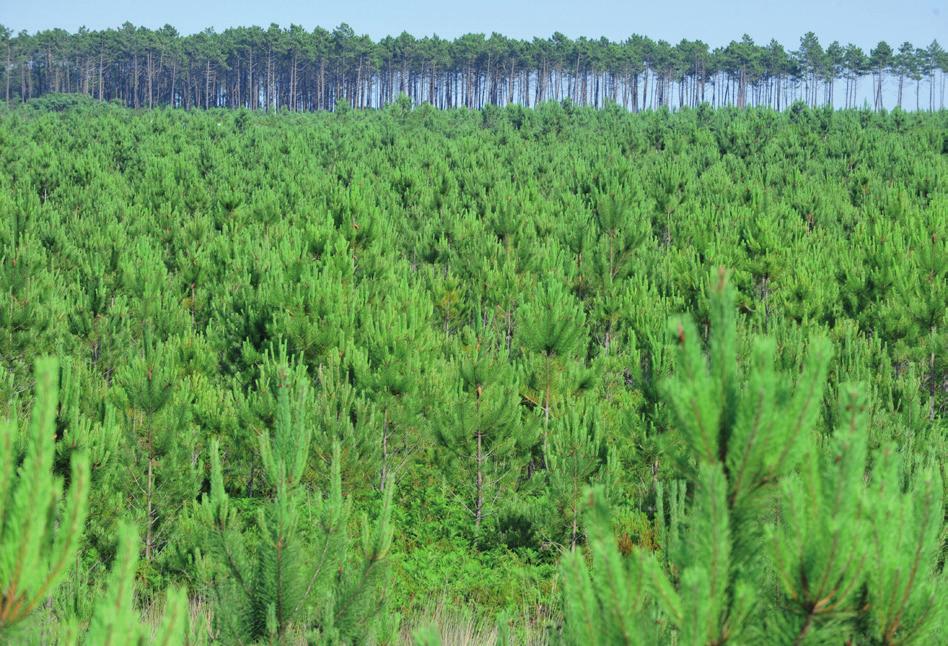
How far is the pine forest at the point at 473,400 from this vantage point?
1.85 metres

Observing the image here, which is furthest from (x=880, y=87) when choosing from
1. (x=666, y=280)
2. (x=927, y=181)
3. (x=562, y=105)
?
(x=666, y=280)

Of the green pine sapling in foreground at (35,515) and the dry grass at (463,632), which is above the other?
the green pine sapling in foreground at (35,515)

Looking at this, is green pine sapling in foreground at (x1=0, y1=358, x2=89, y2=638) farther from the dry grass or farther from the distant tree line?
the distant tree line

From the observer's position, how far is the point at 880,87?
286ft

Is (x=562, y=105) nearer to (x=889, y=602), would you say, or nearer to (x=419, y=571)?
(x=419, y=571)

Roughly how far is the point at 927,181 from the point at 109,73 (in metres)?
102

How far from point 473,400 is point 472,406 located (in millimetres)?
69

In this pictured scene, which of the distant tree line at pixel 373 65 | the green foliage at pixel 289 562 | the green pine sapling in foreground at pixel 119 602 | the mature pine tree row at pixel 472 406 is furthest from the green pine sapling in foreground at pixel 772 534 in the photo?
the distant tree line at pixel 373 65

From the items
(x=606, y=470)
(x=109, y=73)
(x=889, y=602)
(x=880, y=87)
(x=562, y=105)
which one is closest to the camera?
(x=889, y=602)

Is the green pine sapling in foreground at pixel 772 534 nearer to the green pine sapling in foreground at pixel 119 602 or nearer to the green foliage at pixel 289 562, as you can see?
the green pine sapling in foreground at pixel 119 602

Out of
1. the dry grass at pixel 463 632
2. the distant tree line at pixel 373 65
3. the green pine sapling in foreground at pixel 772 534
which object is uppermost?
the distant tree line at pixel 373 65

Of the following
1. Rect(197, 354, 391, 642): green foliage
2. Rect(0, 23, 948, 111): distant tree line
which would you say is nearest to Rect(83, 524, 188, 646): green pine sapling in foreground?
Rect(197, 354, 391, 642): green foliage

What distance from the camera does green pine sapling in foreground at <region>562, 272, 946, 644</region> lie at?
5.82 feet

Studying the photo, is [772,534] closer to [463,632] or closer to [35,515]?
[35,515]
